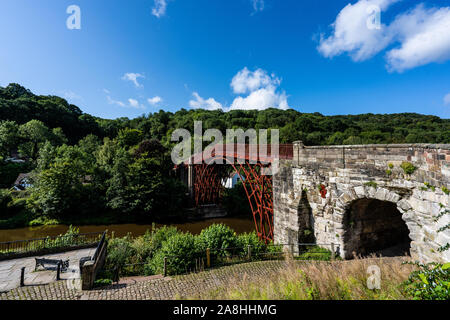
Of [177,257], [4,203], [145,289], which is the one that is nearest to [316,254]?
[177,257]

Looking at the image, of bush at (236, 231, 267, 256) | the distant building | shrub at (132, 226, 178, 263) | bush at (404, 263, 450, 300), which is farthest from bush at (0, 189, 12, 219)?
bush at (404, 263, 450, 300)

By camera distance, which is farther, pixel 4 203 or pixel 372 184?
pixel 4 203

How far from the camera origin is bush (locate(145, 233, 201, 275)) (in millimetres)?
8039

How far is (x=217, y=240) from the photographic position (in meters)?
9.38

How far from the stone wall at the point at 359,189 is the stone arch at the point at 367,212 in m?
0.03

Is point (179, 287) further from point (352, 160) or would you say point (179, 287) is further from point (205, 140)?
→ point (205, 140)

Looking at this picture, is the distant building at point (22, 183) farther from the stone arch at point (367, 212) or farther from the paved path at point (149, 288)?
the stone arch at point (367, 212)

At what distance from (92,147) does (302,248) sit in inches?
1514

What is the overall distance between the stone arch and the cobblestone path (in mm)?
3018

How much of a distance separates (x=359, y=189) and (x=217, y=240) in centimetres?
593

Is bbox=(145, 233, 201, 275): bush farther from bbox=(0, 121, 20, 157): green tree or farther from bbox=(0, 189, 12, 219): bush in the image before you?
bbox=(0, 121, 20, 157): green tree

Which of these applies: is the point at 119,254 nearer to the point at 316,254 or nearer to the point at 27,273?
the point at 27,273

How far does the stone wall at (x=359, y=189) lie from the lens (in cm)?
544
